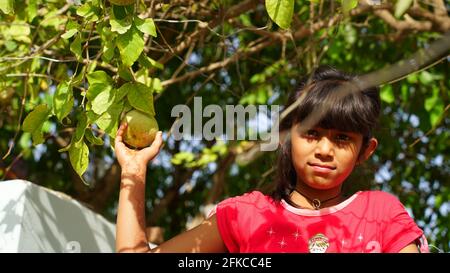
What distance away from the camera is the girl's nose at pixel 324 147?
2.20 m

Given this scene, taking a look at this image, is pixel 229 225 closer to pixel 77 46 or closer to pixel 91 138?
pixel 91 138

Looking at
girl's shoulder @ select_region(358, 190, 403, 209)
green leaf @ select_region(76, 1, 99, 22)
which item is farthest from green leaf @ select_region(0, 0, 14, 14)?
girl's shoulder @ select_region(358, 190, 403, 209)

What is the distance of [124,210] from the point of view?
2154 millimetres

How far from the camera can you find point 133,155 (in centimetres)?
223

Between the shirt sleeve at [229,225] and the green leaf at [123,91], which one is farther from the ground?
the green leaf at [123,91]

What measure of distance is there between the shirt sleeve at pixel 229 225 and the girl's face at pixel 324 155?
20cm

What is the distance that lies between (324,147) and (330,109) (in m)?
0.10

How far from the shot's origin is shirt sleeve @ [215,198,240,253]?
7.33 feet

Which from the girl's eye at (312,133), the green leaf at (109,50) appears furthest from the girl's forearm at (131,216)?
the girl's eye at (312,133)

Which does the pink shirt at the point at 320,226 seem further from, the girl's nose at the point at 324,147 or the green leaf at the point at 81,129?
the green leaf at the point at 81,129

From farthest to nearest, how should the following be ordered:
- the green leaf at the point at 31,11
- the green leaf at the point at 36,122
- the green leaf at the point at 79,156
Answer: the green leaf at the point at 31,11 < the green leaf at the point at 36,122 < the green leaf at the point at 79,156
